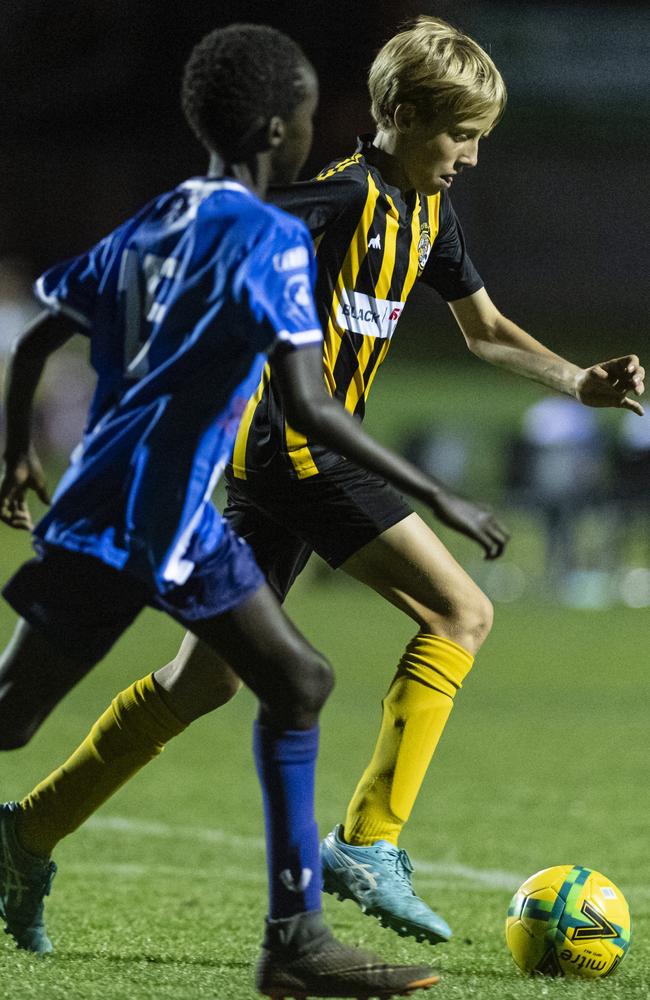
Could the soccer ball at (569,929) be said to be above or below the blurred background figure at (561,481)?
above

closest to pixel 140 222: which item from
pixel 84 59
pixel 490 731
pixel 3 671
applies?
pixel 3 671

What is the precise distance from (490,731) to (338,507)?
4750 mm

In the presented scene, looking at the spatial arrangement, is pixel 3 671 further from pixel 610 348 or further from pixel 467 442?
pixel 610 348

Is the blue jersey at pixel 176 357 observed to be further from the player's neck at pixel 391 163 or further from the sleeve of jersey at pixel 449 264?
the sleeve of jersey at pixel 449 264

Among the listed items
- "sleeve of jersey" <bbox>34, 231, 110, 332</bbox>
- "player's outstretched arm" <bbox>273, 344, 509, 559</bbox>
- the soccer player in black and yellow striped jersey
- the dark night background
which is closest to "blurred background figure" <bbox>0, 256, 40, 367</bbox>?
the dark night background

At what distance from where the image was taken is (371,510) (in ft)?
14.0

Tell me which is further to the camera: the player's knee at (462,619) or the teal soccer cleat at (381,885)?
the player's knee at (462,619)

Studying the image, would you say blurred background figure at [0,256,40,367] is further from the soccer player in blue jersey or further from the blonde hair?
the soccer player in blue jersey

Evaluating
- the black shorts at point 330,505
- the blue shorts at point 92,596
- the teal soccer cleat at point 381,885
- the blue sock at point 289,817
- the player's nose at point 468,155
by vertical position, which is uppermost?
the player's nose at point 468,155

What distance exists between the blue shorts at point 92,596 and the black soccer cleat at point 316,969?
0.76m

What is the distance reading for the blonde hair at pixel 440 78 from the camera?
13.8 feet

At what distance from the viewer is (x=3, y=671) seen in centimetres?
354

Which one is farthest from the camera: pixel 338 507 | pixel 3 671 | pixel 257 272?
pixel 338 507

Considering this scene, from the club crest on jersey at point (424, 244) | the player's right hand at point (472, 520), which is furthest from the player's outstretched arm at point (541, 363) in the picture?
the player's right hand at point (472, 520)
